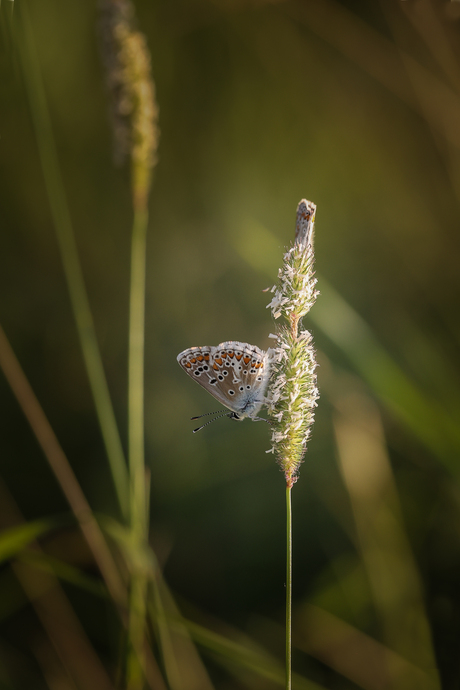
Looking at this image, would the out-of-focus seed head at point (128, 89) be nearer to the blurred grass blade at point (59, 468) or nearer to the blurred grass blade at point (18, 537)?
the blurred grass blade at point (59, 468)

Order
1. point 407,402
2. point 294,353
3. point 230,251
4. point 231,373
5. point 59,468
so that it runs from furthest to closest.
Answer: point 230,251 → point 231,373 → point 59,468 → point 407,402 → point 294,353

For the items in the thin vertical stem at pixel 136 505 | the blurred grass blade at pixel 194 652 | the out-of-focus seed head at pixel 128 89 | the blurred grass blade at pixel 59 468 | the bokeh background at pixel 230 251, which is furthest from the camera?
the bokeh background at pixel 230 251

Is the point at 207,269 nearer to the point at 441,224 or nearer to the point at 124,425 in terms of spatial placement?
the point at 124,425

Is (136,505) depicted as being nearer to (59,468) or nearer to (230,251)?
(59,468)

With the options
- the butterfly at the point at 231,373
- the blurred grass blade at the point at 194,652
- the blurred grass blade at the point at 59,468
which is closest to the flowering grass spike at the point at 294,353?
the butterfly at the point at 231,373

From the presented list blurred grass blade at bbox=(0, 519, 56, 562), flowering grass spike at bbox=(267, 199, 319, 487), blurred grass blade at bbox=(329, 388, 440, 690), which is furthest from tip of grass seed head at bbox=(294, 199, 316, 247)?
blurred grass blade at bbox=(0, 519, 56, 562)

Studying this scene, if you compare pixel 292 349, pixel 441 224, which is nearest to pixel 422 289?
pixel 441 224

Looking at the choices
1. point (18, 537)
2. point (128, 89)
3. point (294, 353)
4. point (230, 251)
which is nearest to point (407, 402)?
point (294, 353)
